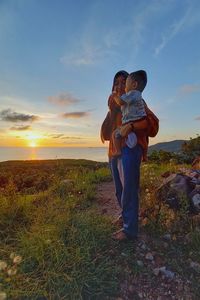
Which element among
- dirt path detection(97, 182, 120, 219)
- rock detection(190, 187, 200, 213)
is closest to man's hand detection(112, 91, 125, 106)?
dirt path detection(97, 182, 120, 219)

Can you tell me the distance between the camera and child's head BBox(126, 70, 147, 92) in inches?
123

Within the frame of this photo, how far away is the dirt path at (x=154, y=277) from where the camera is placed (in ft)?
9.62

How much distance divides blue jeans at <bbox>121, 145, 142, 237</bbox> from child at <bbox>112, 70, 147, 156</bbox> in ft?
0.41

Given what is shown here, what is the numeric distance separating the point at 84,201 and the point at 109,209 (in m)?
0.65

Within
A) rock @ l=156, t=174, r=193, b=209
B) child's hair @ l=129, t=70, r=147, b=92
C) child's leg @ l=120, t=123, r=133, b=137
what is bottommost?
rock @ l=156, t=174, r=193, b=209

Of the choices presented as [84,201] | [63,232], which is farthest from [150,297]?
[84,201]

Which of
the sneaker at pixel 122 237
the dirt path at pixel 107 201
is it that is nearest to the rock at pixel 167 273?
the sneaker at pixel 122 237

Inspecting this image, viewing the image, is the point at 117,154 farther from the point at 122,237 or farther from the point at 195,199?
the point at 195,199

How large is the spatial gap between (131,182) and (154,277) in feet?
3.59

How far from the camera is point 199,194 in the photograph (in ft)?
15.4

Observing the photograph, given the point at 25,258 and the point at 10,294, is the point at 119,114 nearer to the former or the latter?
the point at 25,258

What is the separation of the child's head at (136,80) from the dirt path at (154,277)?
1.95 metres

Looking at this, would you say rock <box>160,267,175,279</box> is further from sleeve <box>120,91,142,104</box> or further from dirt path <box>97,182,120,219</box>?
sleeve <box>120,91,142,104</box>

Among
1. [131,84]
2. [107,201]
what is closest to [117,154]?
[131,84]
